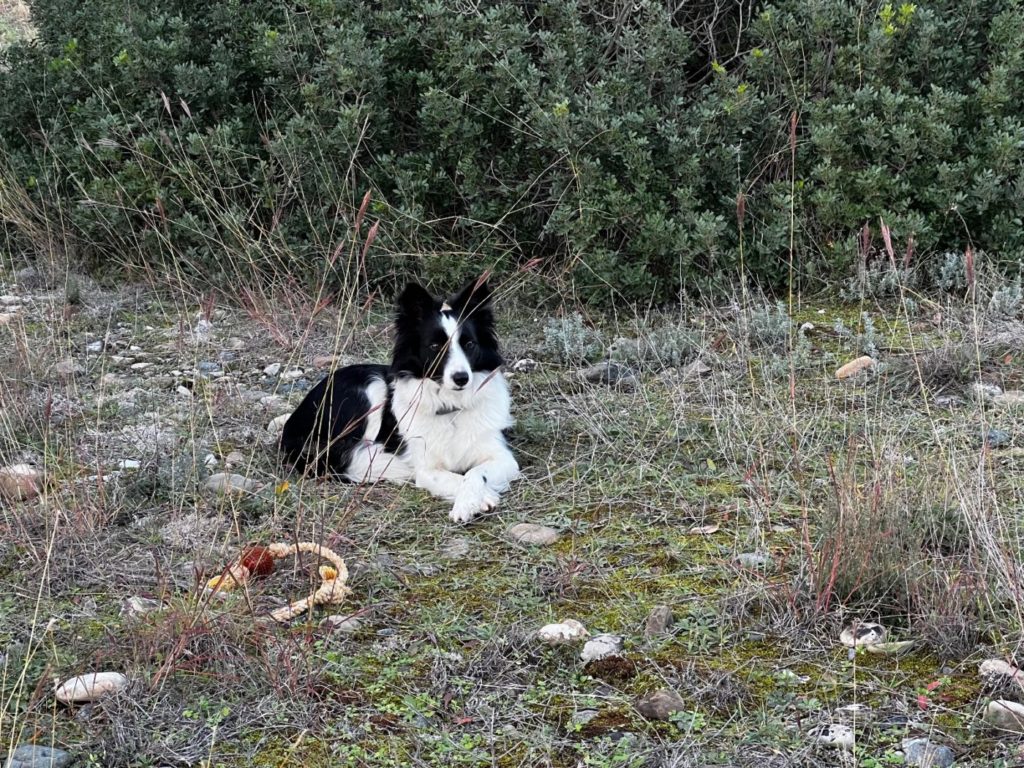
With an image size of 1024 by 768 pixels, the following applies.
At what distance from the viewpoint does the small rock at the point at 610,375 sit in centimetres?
557

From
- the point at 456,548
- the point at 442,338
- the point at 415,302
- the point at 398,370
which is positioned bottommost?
the point at 456,548

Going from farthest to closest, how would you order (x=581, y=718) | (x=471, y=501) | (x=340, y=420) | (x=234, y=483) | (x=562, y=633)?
(x=340, y=420) < (x=234, y=483) < (x=471, y=501) < (x=562, y=633) < (x=581, y=718)

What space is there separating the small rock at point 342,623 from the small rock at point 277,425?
181 centimetres

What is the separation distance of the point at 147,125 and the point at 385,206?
5.46 ft

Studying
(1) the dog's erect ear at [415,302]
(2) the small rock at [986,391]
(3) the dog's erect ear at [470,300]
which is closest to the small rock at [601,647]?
(3) the dog's erect ear at [470,300]

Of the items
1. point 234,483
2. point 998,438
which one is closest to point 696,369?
point 998,438

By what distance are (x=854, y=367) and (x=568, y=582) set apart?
2420 millimetres

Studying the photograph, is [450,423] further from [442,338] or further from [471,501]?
[471,501]

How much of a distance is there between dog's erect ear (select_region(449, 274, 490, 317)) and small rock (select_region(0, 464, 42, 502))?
1.72m

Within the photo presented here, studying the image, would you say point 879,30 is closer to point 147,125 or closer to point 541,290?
point 541,290

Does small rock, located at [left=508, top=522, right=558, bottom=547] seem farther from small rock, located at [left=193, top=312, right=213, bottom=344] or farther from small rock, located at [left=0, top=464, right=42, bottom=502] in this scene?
small rock, located at [left=193, top=312, right=213, bottom=344]

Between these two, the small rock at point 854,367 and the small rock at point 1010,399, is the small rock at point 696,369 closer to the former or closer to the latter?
the small rock at point 854,367

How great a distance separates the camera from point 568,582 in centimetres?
363

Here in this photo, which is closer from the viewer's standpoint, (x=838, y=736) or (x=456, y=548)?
(x=838, y=736)
